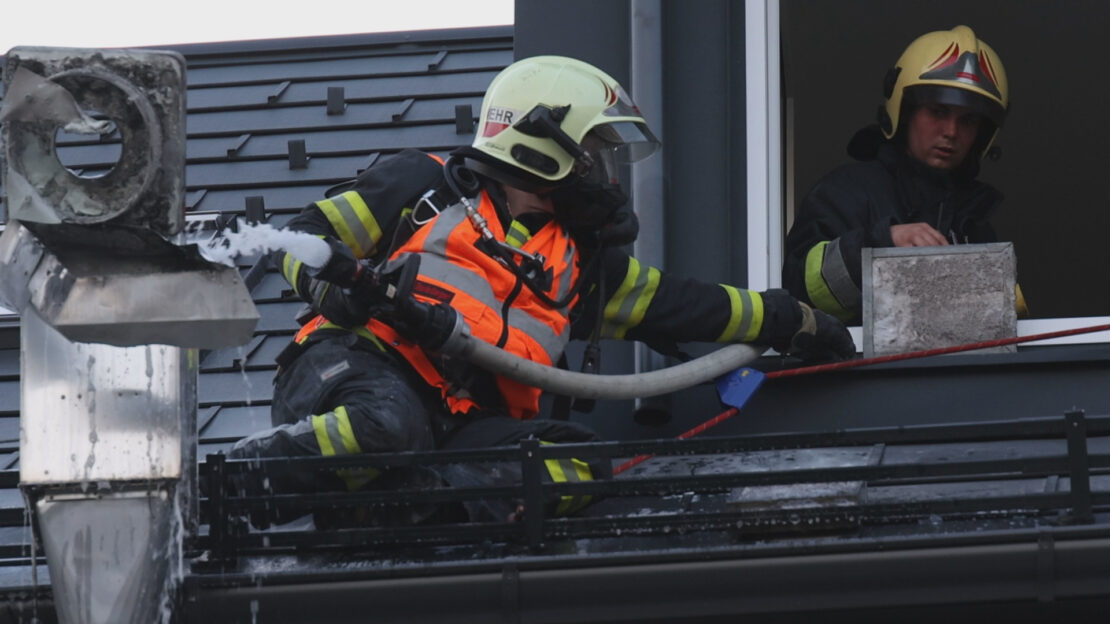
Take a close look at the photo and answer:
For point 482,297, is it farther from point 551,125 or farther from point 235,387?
point 235,387

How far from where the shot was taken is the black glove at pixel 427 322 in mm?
4766

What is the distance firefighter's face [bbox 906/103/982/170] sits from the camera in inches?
254

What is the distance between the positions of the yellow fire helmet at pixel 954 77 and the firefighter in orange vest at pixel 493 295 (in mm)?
1278

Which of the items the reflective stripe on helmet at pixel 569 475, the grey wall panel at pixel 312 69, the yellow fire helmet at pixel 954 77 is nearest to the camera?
the reflective stripe on helmet at pixel 569 475

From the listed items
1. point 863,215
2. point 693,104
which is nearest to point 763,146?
point 693,104

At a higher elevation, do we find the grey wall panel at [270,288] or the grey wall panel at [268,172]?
the grey wall panel at [268,172]

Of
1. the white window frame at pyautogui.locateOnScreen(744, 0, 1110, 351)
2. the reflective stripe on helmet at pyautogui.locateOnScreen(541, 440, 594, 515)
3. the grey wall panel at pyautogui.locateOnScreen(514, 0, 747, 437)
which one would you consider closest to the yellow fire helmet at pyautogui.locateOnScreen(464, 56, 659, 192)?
the grey wall panel at pyautogui.locateOnScreen(514, 0, 747, 437)

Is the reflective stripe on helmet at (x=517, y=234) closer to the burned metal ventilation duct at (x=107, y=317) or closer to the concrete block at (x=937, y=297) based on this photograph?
the concrete block at (x=937, y=297)

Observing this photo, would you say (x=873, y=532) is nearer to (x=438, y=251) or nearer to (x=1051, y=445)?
(x=1051, y=445)

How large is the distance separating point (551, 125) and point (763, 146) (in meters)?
1.00

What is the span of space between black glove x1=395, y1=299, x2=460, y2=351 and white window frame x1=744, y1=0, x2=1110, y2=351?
4.61ft

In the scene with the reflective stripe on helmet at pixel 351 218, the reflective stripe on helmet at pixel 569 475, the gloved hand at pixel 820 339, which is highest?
the reflective stripe on helmet at pixel 351 218

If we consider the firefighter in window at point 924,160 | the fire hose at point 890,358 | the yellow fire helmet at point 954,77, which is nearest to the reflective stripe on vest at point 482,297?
the fire hose at point 890,358

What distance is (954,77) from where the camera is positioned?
254 inches
